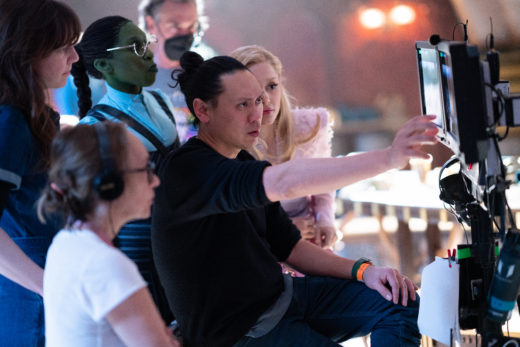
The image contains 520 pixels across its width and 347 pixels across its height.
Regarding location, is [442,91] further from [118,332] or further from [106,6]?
[106,6]

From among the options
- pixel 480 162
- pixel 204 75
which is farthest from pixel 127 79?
pixel 480 162

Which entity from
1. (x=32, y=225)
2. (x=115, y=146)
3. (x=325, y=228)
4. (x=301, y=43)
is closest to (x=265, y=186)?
(x=115, y=146)

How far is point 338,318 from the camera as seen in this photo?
69.9 inches

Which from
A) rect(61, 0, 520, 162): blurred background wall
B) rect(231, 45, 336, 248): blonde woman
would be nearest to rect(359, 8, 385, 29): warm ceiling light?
rect(61, 0, 520, 162): blurred background wall

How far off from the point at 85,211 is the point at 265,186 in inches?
15.2

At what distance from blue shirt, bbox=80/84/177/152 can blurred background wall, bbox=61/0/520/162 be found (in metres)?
2.65

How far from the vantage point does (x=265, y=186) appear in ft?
4.50

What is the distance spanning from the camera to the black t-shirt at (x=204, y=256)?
149 cm

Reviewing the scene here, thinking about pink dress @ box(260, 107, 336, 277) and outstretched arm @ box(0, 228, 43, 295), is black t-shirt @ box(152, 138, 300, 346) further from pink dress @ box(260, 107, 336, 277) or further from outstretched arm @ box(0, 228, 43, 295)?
pink dress @ box(260, 107, 336, 277)

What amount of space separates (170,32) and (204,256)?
280 centimetres

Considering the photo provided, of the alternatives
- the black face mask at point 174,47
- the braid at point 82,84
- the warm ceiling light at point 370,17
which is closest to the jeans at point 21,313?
the braid at point 82,84

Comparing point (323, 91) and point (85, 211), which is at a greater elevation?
point (323, 91)

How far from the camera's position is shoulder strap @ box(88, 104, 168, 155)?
82.1 inches

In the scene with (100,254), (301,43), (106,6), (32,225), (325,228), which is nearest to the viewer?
(100,254)
